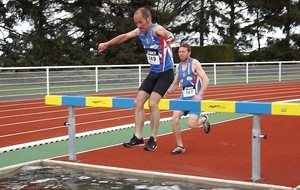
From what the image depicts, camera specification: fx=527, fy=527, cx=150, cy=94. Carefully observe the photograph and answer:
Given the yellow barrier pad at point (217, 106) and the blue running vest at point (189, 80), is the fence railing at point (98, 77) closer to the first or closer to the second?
the blue running vest at point (189, 80)

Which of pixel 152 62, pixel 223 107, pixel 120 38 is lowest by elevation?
pixel 223 107

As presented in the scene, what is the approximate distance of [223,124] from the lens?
11.0 metres

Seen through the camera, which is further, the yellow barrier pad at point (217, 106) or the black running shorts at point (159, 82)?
the black running shorts at point (159, 82)

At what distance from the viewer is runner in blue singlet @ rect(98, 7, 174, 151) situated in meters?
6.78

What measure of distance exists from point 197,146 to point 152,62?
1.86m

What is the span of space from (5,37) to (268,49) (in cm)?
2131

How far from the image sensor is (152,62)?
7074mm

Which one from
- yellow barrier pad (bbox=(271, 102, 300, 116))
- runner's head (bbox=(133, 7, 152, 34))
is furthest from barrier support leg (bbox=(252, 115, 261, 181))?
runner's head (bbox=(133, 7, 152, 34))

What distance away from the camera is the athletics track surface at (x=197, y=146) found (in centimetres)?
642

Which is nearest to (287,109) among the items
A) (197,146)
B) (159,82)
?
(159,82)

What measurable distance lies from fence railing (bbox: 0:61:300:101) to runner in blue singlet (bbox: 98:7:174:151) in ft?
36.4

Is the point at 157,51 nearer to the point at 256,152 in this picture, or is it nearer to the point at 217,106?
the point at 217,106

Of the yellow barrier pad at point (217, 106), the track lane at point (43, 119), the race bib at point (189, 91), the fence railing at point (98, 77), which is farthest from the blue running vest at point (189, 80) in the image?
the fence railing at point (98, 77)

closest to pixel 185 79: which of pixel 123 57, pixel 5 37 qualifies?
pixel 123 57
